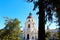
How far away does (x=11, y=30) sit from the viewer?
34.5m

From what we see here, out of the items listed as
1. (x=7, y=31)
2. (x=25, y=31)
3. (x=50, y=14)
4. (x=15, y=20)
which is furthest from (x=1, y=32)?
(x=25, y=31)

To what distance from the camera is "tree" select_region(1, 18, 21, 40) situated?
33906 mm

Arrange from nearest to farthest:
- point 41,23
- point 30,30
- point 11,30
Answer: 1. point 41,23
2. point 11,30
3. point 30,30

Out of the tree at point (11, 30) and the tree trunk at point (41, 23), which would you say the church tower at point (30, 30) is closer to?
the tree at point (11, 30)

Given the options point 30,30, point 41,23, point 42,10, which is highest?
point 30,30

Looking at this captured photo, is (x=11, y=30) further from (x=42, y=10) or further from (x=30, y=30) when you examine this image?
(x=30, y=30)

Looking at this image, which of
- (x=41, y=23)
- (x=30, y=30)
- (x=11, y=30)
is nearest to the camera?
(x=41, y=23)

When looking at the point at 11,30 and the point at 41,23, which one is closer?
the point at 41,23

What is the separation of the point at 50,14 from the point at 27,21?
5239cm

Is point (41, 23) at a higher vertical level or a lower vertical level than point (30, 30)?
lower

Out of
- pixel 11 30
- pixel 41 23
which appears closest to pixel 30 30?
pixel 11 30

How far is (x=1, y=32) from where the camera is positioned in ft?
113

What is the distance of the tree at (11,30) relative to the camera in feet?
111

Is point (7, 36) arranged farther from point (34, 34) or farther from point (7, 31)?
point (34, 34)
